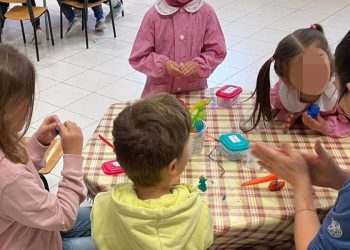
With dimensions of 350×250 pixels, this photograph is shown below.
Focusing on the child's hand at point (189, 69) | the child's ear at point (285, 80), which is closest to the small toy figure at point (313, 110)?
the child's ear at point (285, 80)

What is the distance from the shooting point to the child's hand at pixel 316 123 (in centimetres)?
158

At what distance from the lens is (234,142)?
1.49m

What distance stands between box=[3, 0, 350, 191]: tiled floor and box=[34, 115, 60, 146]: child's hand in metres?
1.08

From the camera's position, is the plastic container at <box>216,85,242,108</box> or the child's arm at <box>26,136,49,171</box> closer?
the child's arm at <box>26,136,49,171</box>

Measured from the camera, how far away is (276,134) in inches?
64.2

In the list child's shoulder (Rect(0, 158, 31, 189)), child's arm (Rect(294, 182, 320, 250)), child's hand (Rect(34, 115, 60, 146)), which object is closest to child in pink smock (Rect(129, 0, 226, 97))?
child's hand (Rect(34, 115, 60, 146))

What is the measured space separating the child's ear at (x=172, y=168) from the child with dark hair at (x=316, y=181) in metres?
0.32

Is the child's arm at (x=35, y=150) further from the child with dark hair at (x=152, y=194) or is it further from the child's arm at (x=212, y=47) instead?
the child's arm at (x=212, y=47)

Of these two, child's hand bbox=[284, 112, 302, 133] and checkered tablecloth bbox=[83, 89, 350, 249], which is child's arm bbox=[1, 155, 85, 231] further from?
child's hand bbox=[284, 112, 302, 133]

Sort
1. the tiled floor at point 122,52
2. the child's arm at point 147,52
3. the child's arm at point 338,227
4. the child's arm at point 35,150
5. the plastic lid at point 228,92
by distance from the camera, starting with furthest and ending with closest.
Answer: the tiled floor at point 122,52
the child's arm at point 147,52
the plastic lid at point 228,92
the child's arm at point 35,150
the child's arm at point 338,227

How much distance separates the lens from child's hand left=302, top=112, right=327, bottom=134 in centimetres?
158

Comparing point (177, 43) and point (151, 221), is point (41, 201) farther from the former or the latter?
point (177, 43)

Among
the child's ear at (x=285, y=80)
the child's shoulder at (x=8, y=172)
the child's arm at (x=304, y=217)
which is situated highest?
the child's shoulder at (x=8, y=172)

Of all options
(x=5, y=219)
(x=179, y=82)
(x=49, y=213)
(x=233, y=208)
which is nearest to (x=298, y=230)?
(x=233, y=208)
